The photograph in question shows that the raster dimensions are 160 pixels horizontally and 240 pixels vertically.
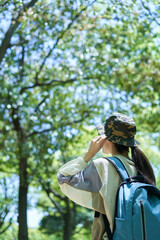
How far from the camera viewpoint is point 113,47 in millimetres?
8742

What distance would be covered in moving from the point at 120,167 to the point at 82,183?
0.80 feet

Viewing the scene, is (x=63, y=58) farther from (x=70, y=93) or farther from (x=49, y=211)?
(x=49, y=211)

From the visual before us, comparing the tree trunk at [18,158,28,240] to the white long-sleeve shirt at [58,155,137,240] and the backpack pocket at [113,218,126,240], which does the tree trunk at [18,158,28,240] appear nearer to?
the white long-sleeve shirt at [58,155,137,240]

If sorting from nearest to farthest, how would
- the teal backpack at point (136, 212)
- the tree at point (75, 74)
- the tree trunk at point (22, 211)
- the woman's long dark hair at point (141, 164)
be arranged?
the teal backpack at point (136, 212)
the woman's long dark hair at point (141, 164)
the tree trunk at point (22, 211)
the tree at point (75, 74)

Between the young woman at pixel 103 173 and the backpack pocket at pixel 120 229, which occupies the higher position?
the young woman at pixel 103 173

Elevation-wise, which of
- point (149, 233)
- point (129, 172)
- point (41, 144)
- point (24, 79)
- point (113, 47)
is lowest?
point (149, 233)

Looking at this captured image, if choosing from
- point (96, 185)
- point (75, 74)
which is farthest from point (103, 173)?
point (75, 74)

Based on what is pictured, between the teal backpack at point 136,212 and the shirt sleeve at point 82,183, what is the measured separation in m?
0.15

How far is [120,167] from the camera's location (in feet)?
6.54

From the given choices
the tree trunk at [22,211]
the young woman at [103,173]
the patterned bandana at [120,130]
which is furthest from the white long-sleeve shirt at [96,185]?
the tree trunk at [22,211]

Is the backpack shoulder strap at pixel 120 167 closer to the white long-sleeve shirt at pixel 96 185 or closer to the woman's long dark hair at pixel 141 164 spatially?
the white long-sleeve shirt at pixel 96 185

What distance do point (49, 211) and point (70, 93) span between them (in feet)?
30.8

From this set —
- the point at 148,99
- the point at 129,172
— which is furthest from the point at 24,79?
the point at 129,172

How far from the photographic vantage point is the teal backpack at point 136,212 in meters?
1.75
